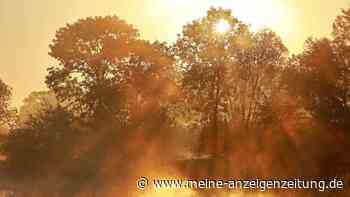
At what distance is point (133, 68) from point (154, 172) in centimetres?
1164

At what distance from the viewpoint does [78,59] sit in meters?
60.1

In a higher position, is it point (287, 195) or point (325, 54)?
point (325, 54)

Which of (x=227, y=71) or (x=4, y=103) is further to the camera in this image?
(x=4, y=103)

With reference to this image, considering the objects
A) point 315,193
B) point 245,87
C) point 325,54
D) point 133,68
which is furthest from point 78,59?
point 315,193

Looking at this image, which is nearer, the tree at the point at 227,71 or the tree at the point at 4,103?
the tree at the point at 227,71

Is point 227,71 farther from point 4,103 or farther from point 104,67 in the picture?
point 4,103

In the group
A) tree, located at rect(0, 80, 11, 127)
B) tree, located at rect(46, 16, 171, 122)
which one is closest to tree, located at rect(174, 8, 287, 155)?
tree, located at rect(46, 16, 171, 122)

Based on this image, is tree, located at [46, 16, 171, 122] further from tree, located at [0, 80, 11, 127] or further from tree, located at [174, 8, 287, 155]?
tree, located at [0, 80, 11, 127]

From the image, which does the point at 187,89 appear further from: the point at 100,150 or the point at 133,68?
the point at 100,150

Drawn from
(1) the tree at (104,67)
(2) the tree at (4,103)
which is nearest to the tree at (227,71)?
(1) the tree at (104,67)

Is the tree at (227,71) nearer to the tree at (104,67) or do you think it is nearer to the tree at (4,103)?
the tree at (104,67)

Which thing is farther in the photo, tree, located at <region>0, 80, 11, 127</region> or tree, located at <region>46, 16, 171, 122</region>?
tree, located at <region>0, 80, 11, 127</region>

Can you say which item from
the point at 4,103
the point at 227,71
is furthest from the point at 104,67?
the point at 4,103

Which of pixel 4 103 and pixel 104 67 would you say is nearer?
pixel 104 67
